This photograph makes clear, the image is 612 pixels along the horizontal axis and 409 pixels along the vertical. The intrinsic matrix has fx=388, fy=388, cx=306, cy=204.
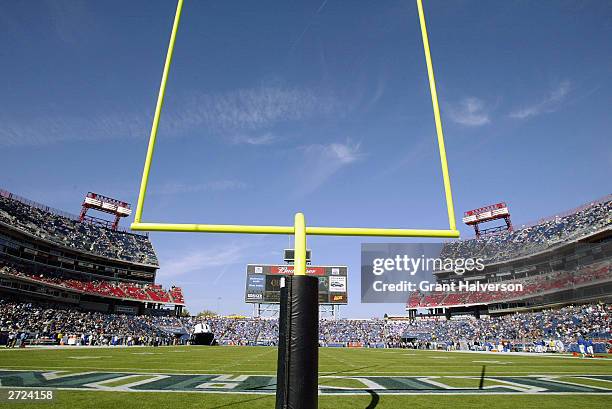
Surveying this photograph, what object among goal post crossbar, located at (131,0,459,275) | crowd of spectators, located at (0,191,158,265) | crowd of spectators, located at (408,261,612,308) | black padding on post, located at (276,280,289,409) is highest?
crowd of spectators, located at (0,191,158,265)

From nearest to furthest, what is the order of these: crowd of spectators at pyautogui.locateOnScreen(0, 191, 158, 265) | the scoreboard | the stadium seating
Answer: the stadium seating, crowd of spectators at pyautogui.locateOnScreen(0, 191, 158, 265), the scoreboard

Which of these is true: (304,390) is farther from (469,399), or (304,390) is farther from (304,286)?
(469,399)

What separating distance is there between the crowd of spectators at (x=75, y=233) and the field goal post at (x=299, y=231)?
3791 centimetres

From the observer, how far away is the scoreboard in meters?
45.7

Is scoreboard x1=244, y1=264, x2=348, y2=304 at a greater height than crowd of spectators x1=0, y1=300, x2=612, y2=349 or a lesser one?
greater

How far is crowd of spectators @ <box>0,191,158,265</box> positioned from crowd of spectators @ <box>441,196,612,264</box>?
44.6 metres

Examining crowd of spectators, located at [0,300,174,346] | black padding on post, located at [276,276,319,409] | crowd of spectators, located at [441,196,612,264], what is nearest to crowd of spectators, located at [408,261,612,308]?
crowd of spectators, located at [441,196,612,264]

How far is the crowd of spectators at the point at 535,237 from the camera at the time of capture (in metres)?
37.5

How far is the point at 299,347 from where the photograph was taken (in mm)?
3266

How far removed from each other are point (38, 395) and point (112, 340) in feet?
91.1

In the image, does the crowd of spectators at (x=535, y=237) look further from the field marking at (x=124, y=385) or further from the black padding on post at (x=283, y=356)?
the black padding on post at (x=283, y=356)

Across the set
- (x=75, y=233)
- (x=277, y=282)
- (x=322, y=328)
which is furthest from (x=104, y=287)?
(x=322, y=328)

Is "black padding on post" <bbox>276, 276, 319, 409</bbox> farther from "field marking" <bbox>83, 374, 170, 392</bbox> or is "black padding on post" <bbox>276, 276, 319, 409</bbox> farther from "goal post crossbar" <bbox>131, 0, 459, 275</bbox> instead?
"field marking" <bbox>83, 374, 170, 392</bbox>

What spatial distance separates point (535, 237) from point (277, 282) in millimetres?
30980
